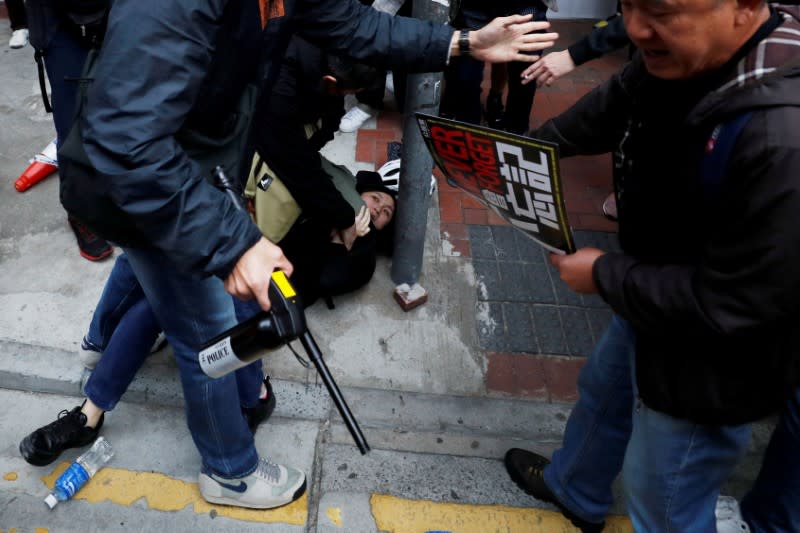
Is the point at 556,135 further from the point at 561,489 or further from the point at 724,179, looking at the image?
the point at 561,489

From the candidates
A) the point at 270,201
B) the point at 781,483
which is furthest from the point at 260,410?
the point at 781,483

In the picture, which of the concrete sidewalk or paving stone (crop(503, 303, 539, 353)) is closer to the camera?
the concrete sidewalk

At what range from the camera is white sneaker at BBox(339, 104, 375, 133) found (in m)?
4.27

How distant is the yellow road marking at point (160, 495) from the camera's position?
222 centimetres

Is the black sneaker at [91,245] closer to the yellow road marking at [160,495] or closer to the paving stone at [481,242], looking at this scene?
the yellow road marking at [160,495]

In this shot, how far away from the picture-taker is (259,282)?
4.91 feet

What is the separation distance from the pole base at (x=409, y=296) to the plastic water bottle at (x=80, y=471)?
53.4 inches

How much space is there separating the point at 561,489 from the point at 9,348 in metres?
2.29

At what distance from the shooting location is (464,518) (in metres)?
2.26

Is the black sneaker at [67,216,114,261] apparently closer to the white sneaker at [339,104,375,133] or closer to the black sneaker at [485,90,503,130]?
the white sneaker at [339,104,375,133]

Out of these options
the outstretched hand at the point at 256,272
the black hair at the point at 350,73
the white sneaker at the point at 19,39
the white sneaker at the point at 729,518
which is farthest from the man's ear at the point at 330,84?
the white sneaker at the point at 19,39

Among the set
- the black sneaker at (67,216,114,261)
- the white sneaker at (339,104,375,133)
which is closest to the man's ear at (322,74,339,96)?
the black sneaker at (67,216,114,261)

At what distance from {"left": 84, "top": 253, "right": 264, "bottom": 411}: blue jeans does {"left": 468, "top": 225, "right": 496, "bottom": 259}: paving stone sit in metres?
1.42

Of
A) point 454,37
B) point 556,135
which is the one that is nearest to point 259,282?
point 556,135
